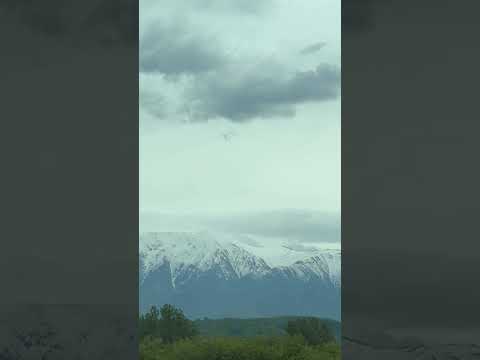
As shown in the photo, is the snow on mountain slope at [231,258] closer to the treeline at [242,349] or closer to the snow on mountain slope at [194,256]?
the snow on mountain slope at [194,256]

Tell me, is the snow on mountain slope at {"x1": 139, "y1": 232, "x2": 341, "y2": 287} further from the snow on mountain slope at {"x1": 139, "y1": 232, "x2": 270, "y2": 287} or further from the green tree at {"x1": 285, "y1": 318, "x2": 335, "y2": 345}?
the green tree at {"x1": 285, "y1": 318, "x2": 335, "y2": 345}

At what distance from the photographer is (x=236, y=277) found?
782 inches

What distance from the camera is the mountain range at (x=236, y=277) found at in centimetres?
1888

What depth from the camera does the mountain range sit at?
18.9m

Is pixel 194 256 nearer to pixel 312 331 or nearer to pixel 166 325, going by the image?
pixel 166 325
